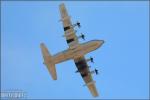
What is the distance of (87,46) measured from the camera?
19900 cm

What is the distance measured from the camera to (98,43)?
19775 centimetres

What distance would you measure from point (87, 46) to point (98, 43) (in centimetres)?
354
